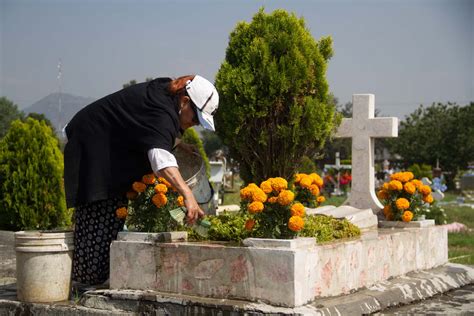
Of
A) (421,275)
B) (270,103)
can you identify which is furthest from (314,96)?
(421,275)

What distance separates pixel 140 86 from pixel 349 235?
205cm

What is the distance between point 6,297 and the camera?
5074 mm

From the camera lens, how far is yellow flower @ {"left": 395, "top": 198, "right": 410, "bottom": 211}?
6469mm

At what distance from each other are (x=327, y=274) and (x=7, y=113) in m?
91.0

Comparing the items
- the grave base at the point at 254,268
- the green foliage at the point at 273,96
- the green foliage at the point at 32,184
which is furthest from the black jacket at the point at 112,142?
the green foliage at the point at 32,184

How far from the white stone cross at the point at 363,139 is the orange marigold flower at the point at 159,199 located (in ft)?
12.9

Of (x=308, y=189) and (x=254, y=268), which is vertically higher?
(x=308, y=189)

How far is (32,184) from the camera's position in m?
9.66

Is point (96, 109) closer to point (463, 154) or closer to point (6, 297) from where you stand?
point (6, 297)

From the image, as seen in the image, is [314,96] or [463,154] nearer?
[314,96]

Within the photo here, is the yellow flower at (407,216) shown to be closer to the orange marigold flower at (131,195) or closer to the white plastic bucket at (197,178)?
the white plastic bucket at (197,178)

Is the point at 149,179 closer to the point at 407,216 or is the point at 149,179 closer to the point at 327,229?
the point at 327,229

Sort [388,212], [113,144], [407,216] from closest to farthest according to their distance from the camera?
[113,144] < [407,216] < [388,212]

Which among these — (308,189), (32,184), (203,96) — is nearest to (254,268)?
(203,96)
